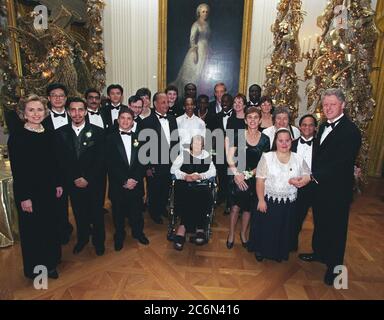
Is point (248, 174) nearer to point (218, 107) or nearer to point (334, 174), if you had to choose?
point (334, 174)

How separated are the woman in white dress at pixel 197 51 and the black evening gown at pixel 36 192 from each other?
460cm

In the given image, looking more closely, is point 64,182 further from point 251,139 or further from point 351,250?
point 351,250

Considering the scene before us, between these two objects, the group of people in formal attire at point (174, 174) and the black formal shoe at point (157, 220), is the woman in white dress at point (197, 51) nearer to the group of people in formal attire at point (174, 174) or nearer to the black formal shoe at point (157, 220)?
the group of people in formal attire at point (174, 174)

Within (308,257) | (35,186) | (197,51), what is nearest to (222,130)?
(308,257)

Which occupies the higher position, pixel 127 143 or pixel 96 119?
pixel 96 119

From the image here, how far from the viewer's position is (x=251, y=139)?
3.48 m

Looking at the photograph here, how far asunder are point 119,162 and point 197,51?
4348 millimetres

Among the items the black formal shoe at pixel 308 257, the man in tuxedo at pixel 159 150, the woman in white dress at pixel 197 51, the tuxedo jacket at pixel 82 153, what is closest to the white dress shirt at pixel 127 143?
the tuxedo jacket at pixel 82 153

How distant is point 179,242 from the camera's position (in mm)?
3648

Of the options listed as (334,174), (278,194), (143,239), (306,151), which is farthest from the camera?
(143,239)

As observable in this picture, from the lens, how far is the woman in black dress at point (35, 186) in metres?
2.62

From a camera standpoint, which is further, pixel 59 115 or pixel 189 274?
pixel 59 115

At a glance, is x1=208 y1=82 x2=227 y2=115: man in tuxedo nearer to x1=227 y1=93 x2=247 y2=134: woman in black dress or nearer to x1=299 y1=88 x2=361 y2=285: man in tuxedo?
x1=227 y1=93 x2=247 y2=134: woman in black dress
